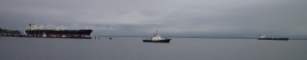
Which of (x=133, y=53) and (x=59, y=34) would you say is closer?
(x=133, y=53)

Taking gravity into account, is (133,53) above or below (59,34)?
below

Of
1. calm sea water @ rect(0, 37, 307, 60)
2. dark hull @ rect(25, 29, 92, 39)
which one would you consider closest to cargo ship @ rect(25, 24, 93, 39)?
dark hull @ rect(25, 29, 92, 39)

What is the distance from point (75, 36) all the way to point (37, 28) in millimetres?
16618

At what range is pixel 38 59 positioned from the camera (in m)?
32.1

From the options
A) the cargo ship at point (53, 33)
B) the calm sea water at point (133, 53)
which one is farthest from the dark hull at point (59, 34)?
the calm sea water at point (133, 53)

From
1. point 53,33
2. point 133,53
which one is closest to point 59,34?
point 53,33

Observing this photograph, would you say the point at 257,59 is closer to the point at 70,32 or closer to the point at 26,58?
the point at 26,58

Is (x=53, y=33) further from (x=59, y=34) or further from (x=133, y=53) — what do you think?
(x=133, y=53)

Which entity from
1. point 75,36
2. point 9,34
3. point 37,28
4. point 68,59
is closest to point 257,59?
point 68,59

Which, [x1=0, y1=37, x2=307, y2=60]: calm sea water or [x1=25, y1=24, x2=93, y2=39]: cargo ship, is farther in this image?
[x1=25, y1=24, x2=93, y2=39]: cargo ship

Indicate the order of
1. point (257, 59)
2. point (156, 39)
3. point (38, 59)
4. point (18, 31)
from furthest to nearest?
1. point (18, 31)
2. point (156, 39)
3. point (257, 59)
4. point (38, 59)

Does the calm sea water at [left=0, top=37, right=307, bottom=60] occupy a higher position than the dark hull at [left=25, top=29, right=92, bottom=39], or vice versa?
the dark hull at [left=25, top=29, right=92, bottom=39]

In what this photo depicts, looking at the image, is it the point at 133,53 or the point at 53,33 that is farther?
the point at 53,33

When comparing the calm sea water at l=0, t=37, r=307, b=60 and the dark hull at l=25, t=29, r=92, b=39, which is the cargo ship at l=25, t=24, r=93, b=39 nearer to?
the dark hull at l=25, t=29, r=92, b=39
